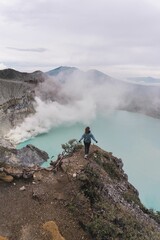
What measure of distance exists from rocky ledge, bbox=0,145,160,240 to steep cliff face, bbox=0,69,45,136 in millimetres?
59986

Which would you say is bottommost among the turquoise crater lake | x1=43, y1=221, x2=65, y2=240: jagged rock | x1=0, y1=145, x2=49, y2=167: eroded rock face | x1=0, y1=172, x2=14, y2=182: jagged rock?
the turquoise crater lake

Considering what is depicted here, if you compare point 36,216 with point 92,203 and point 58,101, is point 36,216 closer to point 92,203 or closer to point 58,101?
point 92,203

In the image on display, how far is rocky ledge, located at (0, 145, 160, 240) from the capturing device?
1179 cm

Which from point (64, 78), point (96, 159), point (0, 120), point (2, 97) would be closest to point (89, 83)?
point (64, 78)

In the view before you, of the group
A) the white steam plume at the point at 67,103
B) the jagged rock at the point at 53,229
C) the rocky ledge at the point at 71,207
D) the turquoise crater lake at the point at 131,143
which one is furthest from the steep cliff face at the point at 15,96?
the jagged rock at the point at 53,229

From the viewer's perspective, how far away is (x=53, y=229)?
11648 millimetres

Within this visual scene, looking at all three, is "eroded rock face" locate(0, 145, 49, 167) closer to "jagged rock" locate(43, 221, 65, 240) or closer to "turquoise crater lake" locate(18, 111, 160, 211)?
"turquoise crater lake" locate(18, 111, 160, 211)

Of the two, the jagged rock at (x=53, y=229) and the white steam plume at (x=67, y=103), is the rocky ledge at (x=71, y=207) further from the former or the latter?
the white steam plume at (x=67, y=103)

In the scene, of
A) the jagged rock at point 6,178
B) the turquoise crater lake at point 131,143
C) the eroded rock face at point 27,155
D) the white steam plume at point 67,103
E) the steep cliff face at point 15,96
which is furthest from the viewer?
the white steam plume at point 67,103

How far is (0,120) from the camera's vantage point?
76.7 meters

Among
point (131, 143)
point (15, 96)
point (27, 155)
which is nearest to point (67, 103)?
point (15, 96)

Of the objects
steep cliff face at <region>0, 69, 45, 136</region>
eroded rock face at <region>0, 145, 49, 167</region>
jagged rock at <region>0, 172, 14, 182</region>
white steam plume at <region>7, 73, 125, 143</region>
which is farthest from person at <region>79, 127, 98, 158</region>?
steep cliff face at <region>0, 69, 45, 136</region>

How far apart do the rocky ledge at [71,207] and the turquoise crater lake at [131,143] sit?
1945cm

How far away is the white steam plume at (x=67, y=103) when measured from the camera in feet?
274
